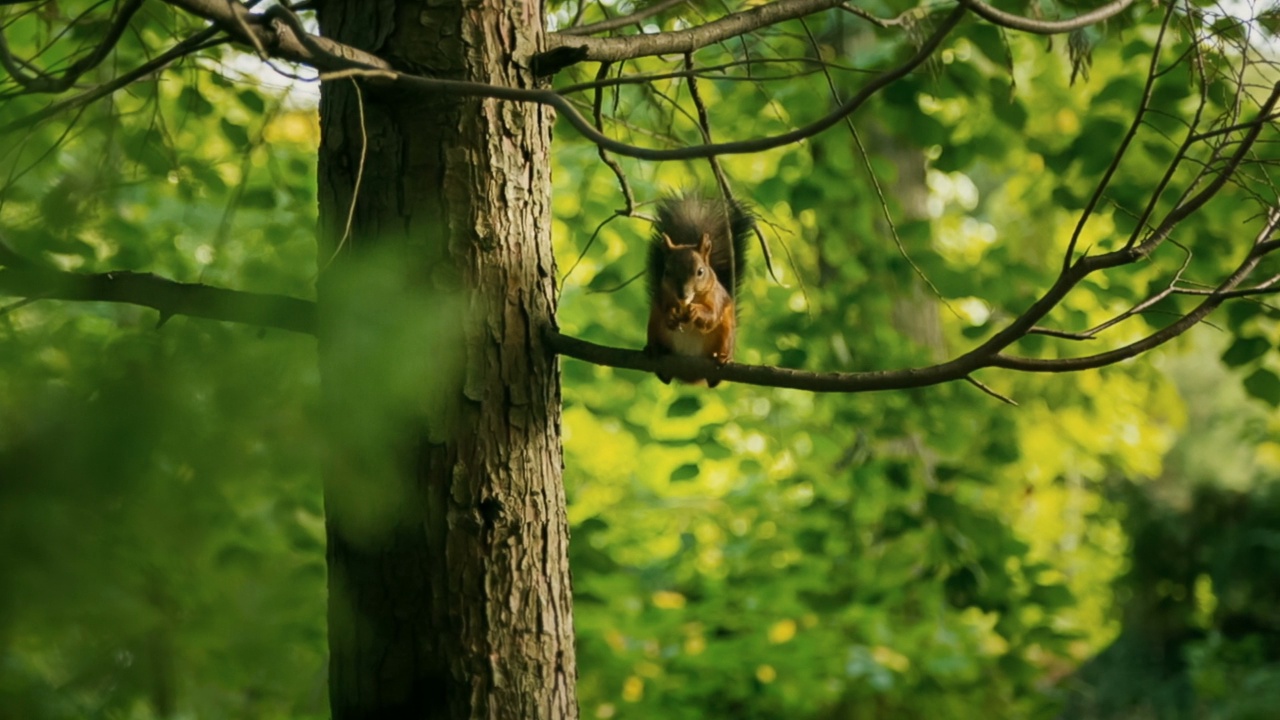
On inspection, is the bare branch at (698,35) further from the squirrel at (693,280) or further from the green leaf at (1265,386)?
the green leaf at (1265,386)

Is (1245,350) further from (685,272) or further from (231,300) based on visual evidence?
(231,300)

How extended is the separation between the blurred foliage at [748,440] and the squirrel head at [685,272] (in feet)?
0.85

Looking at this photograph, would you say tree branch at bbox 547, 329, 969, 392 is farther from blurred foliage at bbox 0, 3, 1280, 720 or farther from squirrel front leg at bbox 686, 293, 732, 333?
squirrel front leg at bbox 686, 293, 732, 333

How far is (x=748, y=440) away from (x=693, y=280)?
229cm

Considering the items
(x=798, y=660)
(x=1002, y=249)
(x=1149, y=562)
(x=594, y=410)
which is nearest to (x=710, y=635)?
(x=798, y=660)

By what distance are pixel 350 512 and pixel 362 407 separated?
7 centimetres

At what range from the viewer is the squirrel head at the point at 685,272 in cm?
235

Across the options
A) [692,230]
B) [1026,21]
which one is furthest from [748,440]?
[1026,21]

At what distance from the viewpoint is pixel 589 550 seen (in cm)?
329

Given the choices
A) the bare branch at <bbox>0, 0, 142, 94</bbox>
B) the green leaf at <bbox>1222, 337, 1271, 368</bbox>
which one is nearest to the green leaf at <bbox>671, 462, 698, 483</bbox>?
the green leaf at <bbox>1222, 337, 1271, 368</bbox>

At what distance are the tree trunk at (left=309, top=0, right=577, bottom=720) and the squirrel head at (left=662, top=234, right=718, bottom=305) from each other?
0.56m

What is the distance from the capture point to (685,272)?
2.36m

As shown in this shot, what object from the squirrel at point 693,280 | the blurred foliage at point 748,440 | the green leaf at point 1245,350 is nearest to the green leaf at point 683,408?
the blurred foliage at point 748,440

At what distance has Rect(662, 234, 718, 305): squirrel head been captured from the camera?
7.70ft
